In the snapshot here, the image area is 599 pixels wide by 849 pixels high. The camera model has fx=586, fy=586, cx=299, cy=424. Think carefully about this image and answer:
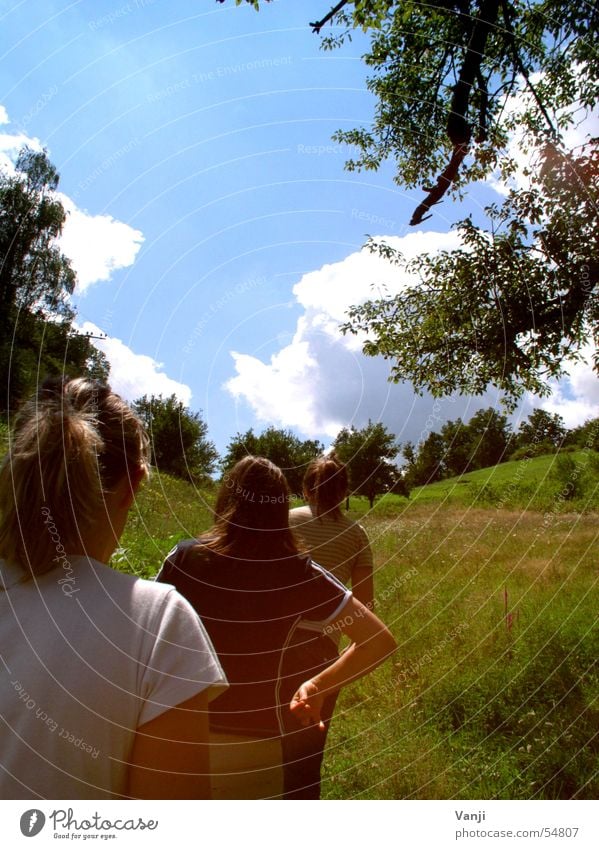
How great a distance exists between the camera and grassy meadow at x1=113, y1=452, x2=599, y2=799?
244 centimetres

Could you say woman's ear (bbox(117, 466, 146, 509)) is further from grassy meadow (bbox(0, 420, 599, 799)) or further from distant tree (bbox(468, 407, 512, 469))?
distant tree (bbox(468, 407, 512, 469))

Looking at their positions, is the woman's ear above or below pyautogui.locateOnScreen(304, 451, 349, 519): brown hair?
below

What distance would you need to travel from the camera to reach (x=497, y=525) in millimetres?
3004

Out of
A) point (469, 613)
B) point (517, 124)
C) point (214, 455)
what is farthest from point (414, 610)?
point (517, 124)

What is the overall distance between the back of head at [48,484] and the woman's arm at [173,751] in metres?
0.32

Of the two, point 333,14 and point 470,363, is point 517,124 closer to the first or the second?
point 333,14

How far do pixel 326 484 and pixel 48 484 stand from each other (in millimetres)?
1429

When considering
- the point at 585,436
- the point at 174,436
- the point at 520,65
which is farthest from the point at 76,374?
the point at 520,65

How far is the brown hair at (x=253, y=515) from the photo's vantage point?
179 centimetres

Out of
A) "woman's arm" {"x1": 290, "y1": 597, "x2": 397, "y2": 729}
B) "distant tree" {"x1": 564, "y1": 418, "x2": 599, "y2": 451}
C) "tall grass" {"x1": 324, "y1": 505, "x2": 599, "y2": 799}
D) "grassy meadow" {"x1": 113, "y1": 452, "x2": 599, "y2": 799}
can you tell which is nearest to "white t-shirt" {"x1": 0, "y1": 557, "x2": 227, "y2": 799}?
"woman's arm" {"x1": 290, "y1": 597, "x2": 397, "y2": 729}

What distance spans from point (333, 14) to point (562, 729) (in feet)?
10.9
